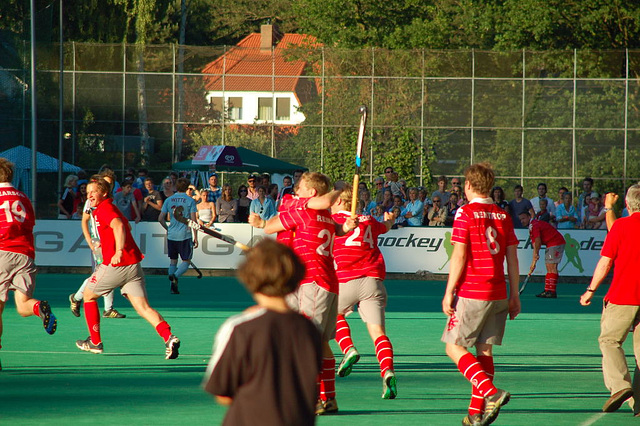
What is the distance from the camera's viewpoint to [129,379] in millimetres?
9055

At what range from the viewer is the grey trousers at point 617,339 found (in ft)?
25.1

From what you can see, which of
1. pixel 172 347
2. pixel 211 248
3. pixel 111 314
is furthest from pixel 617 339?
pixel 211 248

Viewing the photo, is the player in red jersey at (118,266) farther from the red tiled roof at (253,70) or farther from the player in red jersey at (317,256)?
the red tiled roof at (253,70)

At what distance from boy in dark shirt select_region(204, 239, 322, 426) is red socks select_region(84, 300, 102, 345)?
672cm

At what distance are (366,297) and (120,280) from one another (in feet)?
8.90

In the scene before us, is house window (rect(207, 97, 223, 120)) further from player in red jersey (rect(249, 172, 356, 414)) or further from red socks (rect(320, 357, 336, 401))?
red socks (rect(320, 357, 336, 401))

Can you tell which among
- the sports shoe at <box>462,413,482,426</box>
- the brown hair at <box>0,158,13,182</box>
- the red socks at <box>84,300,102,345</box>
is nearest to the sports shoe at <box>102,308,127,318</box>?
the red socks at <box>84,300,102,345</box>

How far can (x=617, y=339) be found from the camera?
767 cm

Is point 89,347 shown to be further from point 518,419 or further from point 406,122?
point 406,122

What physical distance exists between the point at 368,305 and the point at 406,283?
12.2m

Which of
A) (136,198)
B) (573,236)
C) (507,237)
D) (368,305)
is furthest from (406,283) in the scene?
(507,237)

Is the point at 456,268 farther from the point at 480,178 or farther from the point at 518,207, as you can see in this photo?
the point at 518,207

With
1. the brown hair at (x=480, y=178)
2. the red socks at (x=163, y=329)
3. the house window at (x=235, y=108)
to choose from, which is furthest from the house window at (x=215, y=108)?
the brown hair at (x=480, y=178)

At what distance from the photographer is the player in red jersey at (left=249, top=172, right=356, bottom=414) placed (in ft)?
24.5
